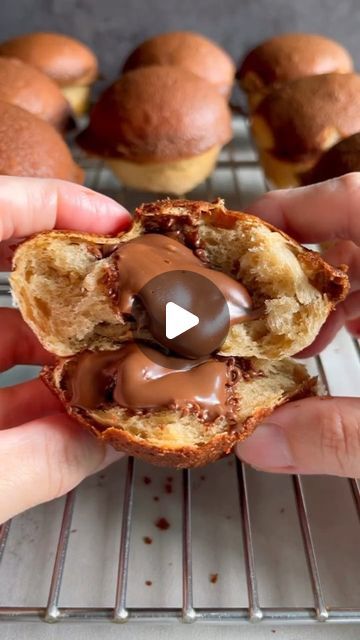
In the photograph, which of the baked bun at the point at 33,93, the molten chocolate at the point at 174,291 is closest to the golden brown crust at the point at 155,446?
the molten chocolate at the point at 174,291

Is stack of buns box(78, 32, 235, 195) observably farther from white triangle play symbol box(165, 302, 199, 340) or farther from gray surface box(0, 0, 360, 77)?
white triangle play symbol box(165, 302, 199, 340)

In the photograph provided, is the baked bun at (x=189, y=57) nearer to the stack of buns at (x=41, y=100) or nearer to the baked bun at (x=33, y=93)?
the stack of buns at (x=41, y=100)

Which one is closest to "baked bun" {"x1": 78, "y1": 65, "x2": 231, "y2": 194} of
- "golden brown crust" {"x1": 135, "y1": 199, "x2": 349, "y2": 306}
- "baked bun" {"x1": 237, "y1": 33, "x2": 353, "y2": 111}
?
"baked bun" {"x1": 237, "y1": 33, "x2": 353, "y2": 111}

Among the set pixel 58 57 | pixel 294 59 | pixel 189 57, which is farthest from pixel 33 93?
pixel 294 59

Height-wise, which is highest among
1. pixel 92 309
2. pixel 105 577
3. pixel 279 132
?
pixel 92 309

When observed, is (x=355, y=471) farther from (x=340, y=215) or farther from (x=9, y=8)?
(x=9, y=8)

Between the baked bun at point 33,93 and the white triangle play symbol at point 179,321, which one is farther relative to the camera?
the baked bun at point 33,93

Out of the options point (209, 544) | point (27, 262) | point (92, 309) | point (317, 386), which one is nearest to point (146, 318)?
point (92, 309)
